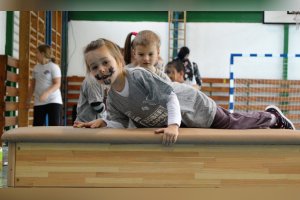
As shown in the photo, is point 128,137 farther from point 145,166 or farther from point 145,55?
point 145,55

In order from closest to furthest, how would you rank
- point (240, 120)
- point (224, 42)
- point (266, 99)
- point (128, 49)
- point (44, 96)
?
point (240, 120), point (128, 49), point (44, 96), point (266, 99), point (224, 42)

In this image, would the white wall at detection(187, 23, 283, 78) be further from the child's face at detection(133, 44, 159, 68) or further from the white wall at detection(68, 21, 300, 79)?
the child's face at detection(133, 44, 159, 68)

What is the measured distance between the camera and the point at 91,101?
2.10 metres

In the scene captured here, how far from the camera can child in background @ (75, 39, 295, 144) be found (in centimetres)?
126

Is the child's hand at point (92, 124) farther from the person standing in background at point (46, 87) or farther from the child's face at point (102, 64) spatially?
the person standing in background at point (46, 87)

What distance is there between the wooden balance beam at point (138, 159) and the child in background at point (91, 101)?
3.22 feet

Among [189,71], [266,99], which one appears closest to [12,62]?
[189,71]

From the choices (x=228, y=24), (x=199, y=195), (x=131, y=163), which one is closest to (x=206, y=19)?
(x=228, y=24)

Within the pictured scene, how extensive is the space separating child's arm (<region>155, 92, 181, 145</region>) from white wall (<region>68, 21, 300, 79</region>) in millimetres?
6352

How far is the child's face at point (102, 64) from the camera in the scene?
4.08 feet

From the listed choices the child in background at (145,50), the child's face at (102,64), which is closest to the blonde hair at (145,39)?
the child in background at (145,50)

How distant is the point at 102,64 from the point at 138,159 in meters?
0.32

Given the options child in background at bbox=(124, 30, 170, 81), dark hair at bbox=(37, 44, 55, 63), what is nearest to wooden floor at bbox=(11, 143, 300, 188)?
child in background at bbox=(124, 30, 170, 81)

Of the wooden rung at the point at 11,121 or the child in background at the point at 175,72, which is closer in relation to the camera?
the child in background at the point at 175,72
